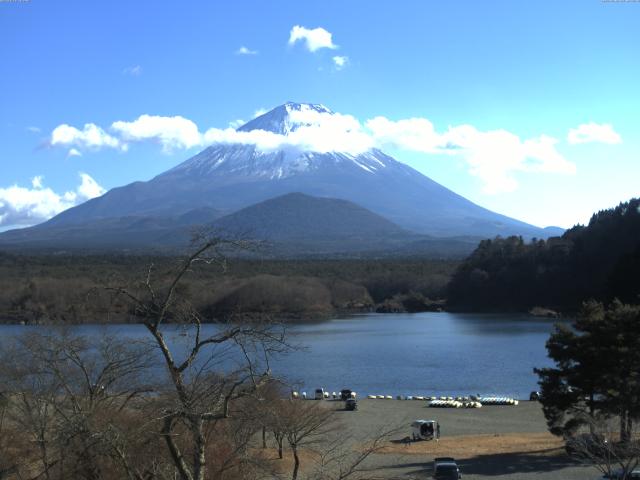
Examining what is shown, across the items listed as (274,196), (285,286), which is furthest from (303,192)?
(285,286)

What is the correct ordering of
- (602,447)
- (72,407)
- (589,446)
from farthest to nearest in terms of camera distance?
(589,446) → (602,447) → (72,407)

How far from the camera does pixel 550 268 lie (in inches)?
2271

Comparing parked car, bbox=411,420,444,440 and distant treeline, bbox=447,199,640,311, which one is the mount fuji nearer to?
distant treeline, bbox=447,199,640,311

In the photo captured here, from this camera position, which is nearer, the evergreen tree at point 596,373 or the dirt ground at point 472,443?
the dirt ground at point 472,443

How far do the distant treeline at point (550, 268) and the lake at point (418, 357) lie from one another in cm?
677

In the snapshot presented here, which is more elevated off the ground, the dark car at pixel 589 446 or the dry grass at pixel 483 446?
the dark car at pixel 589 446

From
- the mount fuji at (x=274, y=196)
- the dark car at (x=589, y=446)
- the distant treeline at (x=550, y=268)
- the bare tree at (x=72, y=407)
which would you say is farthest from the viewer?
the mount fuji at (x=274, y=196)

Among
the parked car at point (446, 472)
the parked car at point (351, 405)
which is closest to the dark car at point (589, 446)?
the parked car at point (446, 472)

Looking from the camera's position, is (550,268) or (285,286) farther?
(285,286)

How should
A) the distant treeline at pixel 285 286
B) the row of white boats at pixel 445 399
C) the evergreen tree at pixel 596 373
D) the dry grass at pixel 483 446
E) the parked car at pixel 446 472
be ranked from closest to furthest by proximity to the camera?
the parked car at pixel 446 472, the evergreen tree at pixel 596 373, the dry grass at pixel 483 446, the row of white boats at pixel 445 399, the distant treeline at pixel 285 286

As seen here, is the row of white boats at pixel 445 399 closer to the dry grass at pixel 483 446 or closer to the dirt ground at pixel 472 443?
the dirt ground at pixel 472 443

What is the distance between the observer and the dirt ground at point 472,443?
12.7 meters

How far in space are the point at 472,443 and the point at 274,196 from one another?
15758 centimetres

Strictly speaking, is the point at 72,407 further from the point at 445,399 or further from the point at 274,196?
the point at 274,196
